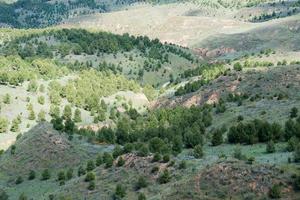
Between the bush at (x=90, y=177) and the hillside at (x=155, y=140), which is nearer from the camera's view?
the hillside at (x=155, y=140)

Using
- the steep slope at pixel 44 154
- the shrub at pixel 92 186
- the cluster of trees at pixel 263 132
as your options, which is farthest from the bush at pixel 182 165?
the steep slope at pixel 44 154

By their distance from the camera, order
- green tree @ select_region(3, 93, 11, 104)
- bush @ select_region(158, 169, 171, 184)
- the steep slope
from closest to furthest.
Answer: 1. bush @ select_region(158, 169, 171, 184)
2. the steep slope
3. green tree @ select_region(3, 93, 11, 104)

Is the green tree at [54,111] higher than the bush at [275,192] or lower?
lower

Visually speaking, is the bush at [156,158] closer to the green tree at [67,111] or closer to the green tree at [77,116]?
the green tree at [77,116]

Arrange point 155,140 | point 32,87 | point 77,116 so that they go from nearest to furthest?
point 155,140 → point 77,116 → point 32,87

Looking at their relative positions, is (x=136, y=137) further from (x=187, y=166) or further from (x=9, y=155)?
(x=187, y=166)

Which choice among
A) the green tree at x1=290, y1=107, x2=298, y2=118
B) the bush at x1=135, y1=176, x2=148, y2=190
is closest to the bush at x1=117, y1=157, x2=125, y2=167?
the bush at x1=135, y1=176, x2=148, y2=190

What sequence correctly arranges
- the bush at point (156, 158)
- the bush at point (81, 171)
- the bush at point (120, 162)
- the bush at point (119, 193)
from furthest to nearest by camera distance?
the bush at point (81, 171) < the bush at point (120, 162) < the bush at point (156, 158) < the bush at point (119, 193)

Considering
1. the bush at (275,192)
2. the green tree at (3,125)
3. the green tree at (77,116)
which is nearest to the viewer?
the bush at (275,192)

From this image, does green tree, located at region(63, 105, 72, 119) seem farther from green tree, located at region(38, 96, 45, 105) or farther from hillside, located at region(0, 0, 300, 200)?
green tree, located at region(38, 96, 45, 105)

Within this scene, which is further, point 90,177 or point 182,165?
point 90,177

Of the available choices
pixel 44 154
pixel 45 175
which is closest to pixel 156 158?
pixel 45 175

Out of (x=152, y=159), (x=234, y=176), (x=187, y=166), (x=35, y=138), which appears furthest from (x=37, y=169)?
(x=234, y=176)

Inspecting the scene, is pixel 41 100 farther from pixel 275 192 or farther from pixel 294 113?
pixel 275 192
